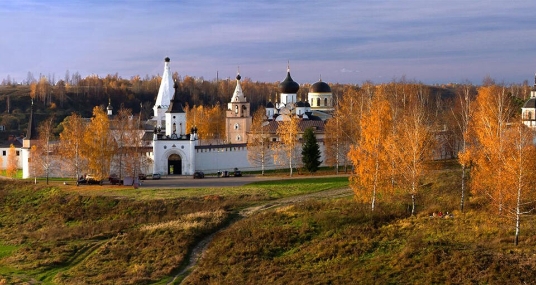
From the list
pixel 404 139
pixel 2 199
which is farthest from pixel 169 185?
pixel 404 139

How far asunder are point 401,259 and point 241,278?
14.3 ft

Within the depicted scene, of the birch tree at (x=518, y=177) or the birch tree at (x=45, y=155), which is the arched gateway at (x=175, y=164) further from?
the birch tree at (x=518, y=177)

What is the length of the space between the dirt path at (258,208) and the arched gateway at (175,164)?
32.7 ft

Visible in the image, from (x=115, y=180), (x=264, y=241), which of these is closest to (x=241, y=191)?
(x=115, y=180)

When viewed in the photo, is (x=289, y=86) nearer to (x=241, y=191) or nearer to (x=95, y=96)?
(x=241, y=191)

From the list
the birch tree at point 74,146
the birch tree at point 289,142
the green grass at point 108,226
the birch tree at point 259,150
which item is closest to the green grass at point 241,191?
the green grass at point 108,226

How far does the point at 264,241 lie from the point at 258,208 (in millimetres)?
4852

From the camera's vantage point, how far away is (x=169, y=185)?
3209 centimetres

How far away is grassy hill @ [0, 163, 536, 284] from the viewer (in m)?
17.5

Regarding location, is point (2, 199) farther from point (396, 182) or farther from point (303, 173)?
point (396, 182)

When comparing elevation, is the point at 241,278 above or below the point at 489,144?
below

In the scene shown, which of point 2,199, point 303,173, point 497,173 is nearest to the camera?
point 497,173

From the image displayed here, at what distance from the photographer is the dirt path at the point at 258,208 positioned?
791 inches

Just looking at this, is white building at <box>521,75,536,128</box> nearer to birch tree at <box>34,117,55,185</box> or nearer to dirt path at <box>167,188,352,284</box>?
dirt path at <box>167,188,352,284</box>
